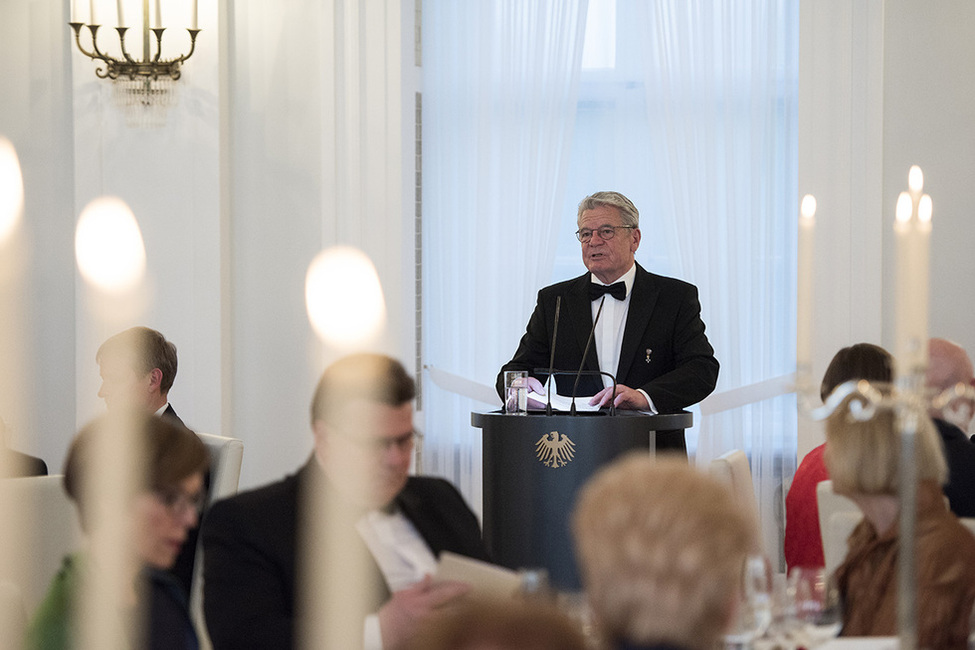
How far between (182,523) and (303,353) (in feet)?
12.8

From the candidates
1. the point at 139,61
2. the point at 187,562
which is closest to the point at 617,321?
the point at 187,562

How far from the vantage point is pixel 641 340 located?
4859 mm

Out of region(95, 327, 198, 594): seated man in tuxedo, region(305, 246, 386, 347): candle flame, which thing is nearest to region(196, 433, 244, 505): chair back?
region(95, 327, 198, 594): seated man in tuxedo

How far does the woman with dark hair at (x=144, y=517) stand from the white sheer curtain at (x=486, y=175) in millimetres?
4170

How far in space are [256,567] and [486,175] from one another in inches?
158

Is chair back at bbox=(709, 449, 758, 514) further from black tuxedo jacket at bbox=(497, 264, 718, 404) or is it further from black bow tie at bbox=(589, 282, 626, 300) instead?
black bow tie at bbox=(589, 282, 626, 300)

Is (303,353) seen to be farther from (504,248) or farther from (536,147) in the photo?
(536,147)

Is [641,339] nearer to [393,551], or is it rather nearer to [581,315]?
[581,315]

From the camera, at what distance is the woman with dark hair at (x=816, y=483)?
126 inches

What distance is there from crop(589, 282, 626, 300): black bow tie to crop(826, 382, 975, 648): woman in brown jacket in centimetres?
266

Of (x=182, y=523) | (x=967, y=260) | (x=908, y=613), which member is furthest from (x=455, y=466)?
(x=908, y=613)

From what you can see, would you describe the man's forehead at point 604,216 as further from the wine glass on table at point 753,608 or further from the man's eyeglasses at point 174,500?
the man's eyeglasses at point 174,500

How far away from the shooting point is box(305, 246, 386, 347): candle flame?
1253mm

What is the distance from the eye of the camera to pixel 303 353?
18.6ft
